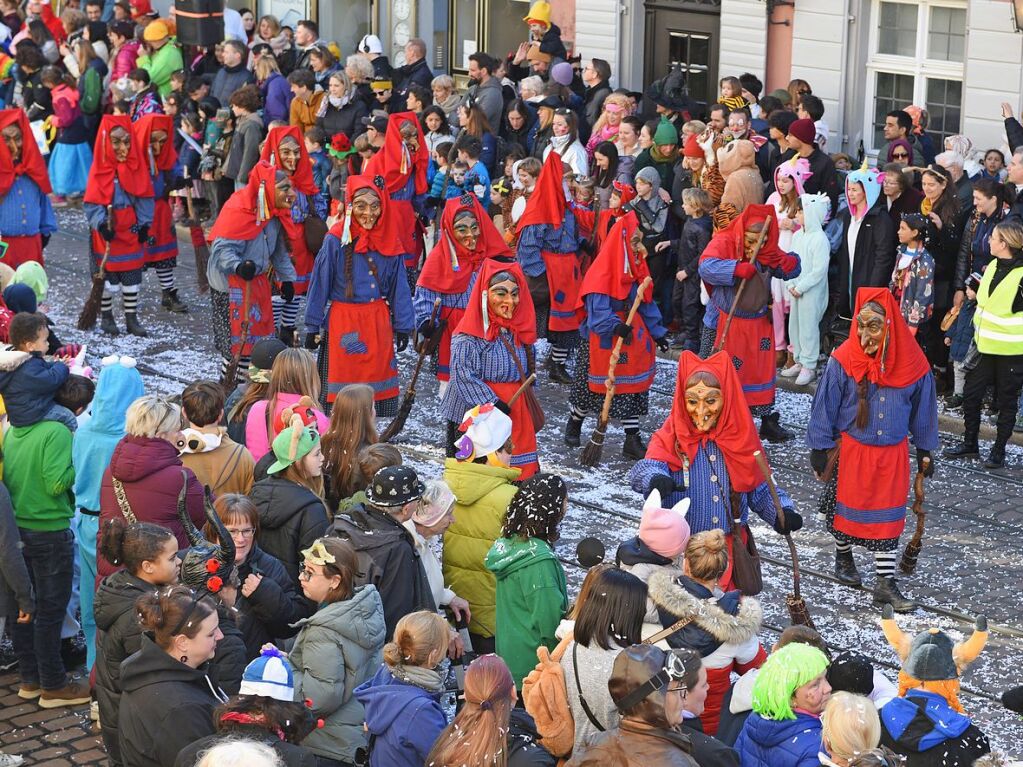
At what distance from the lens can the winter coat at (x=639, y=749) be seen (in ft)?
17.0

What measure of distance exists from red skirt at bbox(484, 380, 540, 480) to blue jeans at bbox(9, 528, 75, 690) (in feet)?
9.77

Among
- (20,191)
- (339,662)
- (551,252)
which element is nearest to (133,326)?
(20,191)

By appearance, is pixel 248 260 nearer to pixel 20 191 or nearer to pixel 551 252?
pixel 551 252

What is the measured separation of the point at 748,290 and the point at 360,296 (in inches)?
107

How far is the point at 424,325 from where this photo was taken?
12.1 metres

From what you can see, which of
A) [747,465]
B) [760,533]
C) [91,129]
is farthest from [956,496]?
[91,129]

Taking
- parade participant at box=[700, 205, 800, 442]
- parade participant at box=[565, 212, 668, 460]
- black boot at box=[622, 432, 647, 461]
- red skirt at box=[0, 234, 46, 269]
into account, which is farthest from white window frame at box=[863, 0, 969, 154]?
red skirt at box=[0, 234, 46, 269]

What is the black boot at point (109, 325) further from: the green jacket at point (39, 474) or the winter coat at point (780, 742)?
the winter coat at point (780, 742)

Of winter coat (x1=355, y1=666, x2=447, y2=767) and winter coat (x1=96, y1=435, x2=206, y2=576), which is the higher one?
winter coat (x1=96, y1=435, x2=206, y2=576)

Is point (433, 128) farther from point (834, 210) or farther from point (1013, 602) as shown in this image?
point (1013, 602)

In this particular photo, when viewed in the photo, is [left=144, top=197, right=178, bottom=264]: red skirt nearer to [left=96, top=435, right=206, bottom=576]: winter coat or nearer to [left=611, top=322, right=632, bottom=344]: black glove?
[left=611, top=322, right=632, bottom=344]: black glove

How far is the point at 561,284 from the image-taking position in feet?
42.8

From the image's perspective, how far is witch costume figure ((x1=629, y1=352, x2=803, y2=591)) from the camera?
8461mm

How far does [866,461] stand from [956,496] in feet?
6.72
